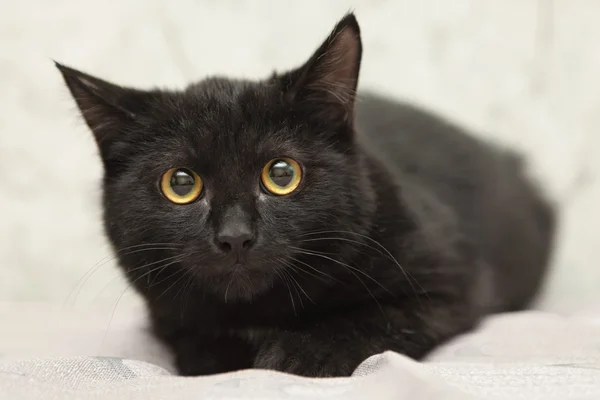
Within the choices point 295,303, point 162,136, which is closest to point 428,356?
point 295,303

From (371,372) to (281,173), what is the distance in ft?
1.33

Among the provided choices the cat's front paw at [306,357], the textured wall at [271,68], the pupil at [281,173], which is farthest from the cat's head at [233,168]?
the textured wall at [271,68]

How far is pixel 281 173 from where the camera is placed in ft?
3.79

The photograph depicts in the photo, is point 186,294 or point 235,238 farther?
point 186,294

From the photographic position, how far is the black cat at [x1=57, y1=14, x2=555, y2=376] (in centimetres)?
112

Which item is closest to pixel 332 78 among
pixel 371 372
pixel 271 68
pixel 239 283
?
pixel 239 283

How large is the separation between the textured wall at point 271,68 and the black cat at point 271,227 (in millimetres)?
993

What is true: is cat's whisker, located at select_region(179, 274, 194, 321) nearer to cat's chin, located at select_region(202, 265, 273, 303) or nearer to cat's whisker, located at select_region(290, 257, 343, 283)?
cat's chin, located at select_region(202, 265, 273, 303)

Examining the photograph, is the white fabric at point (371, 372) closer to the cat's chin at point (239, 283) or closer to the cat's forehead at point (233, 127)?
the cat's chin at point (239, 283)

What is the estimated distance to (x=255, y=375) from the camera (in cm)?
94


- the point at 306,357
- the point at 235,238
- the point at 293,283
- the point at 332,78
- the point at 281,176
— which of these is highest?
the point at 332,78

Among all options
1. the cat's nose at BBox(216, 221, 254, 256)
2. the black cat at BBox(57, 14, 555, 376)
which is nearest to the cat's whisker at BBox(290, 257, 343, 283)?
the black cat at BBox(57, 14, 555, 376)

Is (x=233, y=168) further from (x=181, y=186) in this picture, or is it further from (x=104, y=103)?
(x=104, y=103)

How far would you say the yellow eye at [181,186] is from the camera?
1.15 metres
